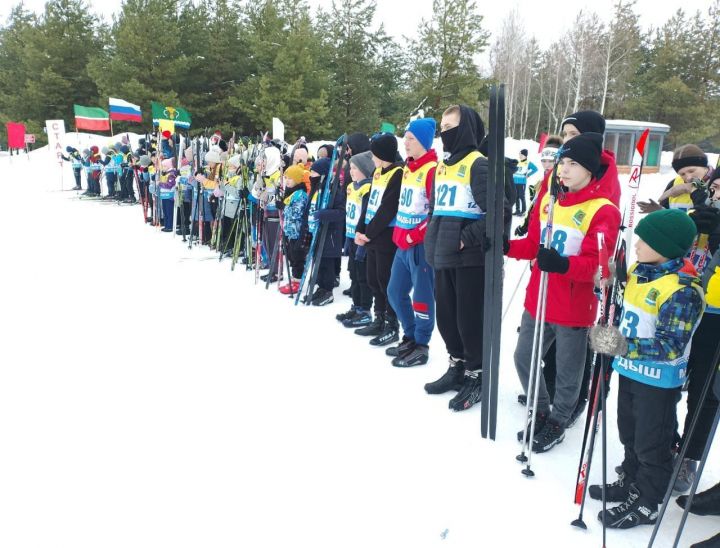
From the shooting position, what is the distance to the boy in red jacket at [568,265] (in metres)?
2.54

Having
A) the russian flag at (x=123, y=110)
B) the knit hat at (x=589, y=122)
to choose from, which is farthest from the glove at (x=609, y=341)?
the russian flag at (x=123, y=110)

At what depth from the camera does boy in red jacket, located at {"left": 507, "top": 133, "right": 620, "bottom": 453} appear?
254 cm

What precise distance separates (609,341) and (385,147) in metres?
2.86

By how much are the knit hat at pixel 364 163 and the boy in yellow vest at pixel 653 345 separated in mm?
3156

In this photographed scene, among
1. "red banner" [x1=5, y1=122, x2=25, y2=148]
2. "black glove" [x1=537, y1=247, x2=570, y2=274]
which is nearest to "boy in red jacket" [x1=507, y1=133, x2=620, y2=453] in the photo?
"black glove" [x1=537, y1=247, x2=570, y2=274]

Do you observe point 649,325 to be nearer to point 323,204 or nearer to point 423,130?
point 423,130

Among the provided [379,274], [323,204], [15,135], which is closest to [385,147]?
[379,274]

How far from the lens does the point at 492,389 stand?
2949mm

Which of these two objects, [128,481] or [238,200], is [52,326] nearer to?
[128,481]

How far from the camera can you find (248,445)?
9.66 ft

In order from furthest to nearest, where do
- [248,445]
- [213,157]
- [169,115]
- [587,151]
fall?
[169,115]
[213,157]
[248,445]
[587,151]

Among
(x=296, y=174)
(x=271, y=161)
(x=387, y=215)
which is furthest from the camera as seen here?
(x=271, y=161)

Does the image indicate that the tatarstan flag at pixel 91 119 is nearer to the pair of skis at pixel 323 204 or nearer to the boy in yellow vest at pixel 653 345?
the pair of skis at pixel 323 204

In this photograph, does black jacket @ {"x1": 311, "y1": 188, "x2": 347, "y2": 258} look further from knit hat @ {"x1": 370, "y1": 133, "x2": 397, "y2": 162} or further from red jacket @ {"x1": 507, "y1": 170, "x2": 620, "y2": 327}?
red jacket @ {"x1": 507, "y1": 170, "x2": 620, "y2": 327}
